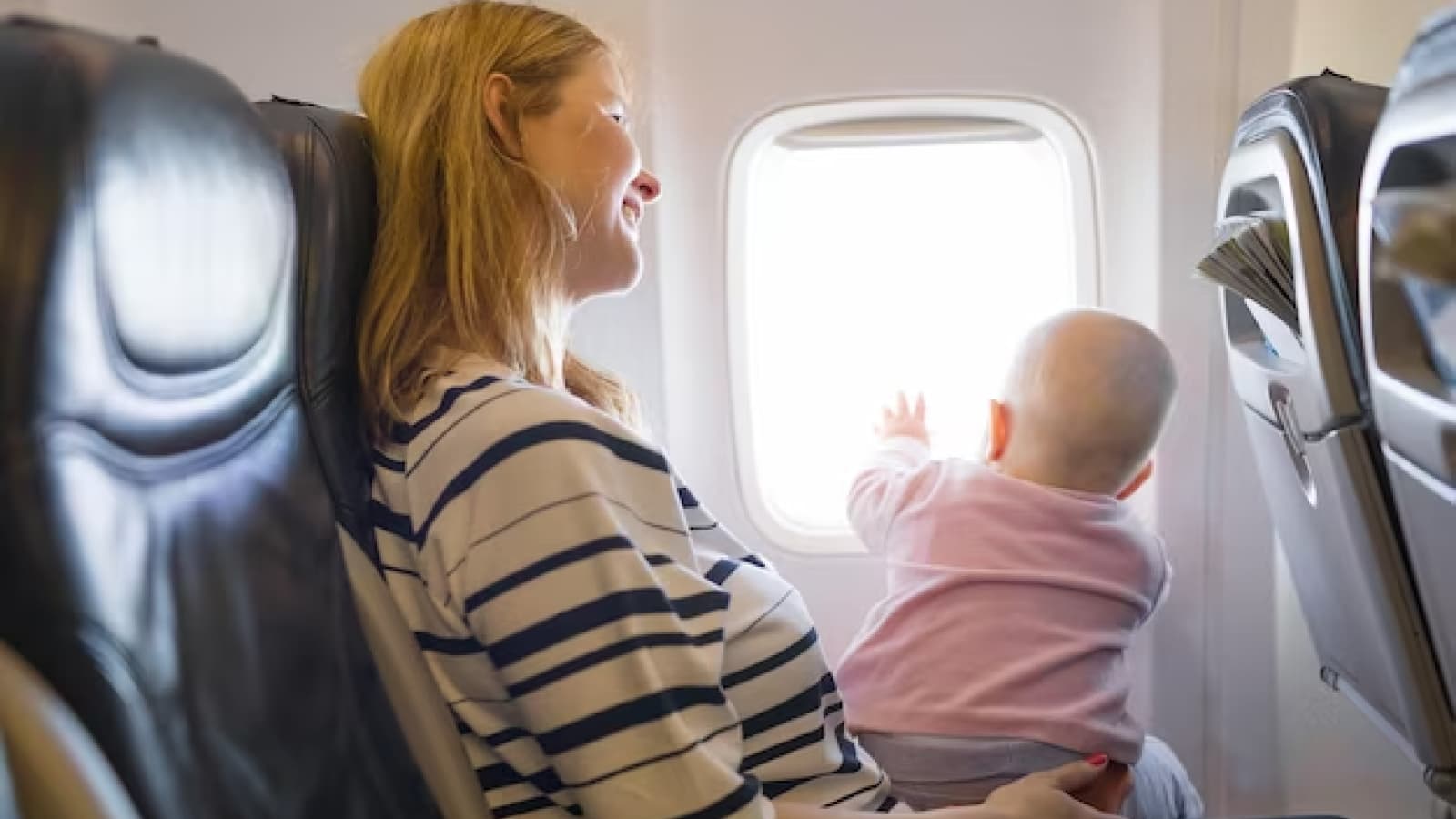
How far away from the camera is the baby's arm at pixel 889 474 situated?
1.62 meters

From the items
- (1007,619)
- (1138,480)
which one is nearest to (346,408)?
(1007,619)

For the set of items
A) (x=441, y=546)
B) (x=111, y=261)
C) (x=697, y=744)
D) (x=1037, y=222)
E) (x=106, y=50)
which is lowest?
(x=697, y=744)

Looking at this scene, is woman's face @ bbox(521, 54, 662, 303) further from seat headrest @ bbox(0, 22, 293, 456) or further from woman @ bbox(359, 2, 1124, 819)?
seat headrest @ bbox(0, 22, 293, 456)

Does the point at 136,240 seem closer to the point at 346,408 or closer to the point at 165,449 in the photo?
the point at 165,449

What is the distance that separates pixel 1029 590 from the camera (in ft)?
4.85

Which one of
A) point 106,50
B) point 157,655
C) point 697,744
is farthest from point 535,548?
point 106,50

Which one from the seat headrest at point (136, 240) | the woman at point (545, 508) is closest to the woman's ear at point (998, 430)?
the woman at point (545, 508)

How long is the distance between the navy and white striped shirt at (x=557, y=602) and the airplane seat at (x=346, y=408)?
0.05ft

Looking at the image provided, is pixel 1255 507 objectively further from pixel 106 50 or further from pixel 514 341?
pixel 106 50

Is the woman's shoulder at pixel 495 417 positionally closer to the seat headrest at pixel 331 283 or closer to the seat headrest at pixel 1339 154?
the seat headrest at pixel 331 283

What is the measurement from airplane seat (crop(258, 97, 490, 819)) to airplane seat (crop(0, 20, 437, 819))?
0.03 m

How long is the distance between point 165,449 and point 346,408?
29cm

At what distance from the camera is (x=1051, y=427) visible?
1561mm

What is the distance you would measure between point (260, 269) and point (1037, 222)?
1305 millimetres
